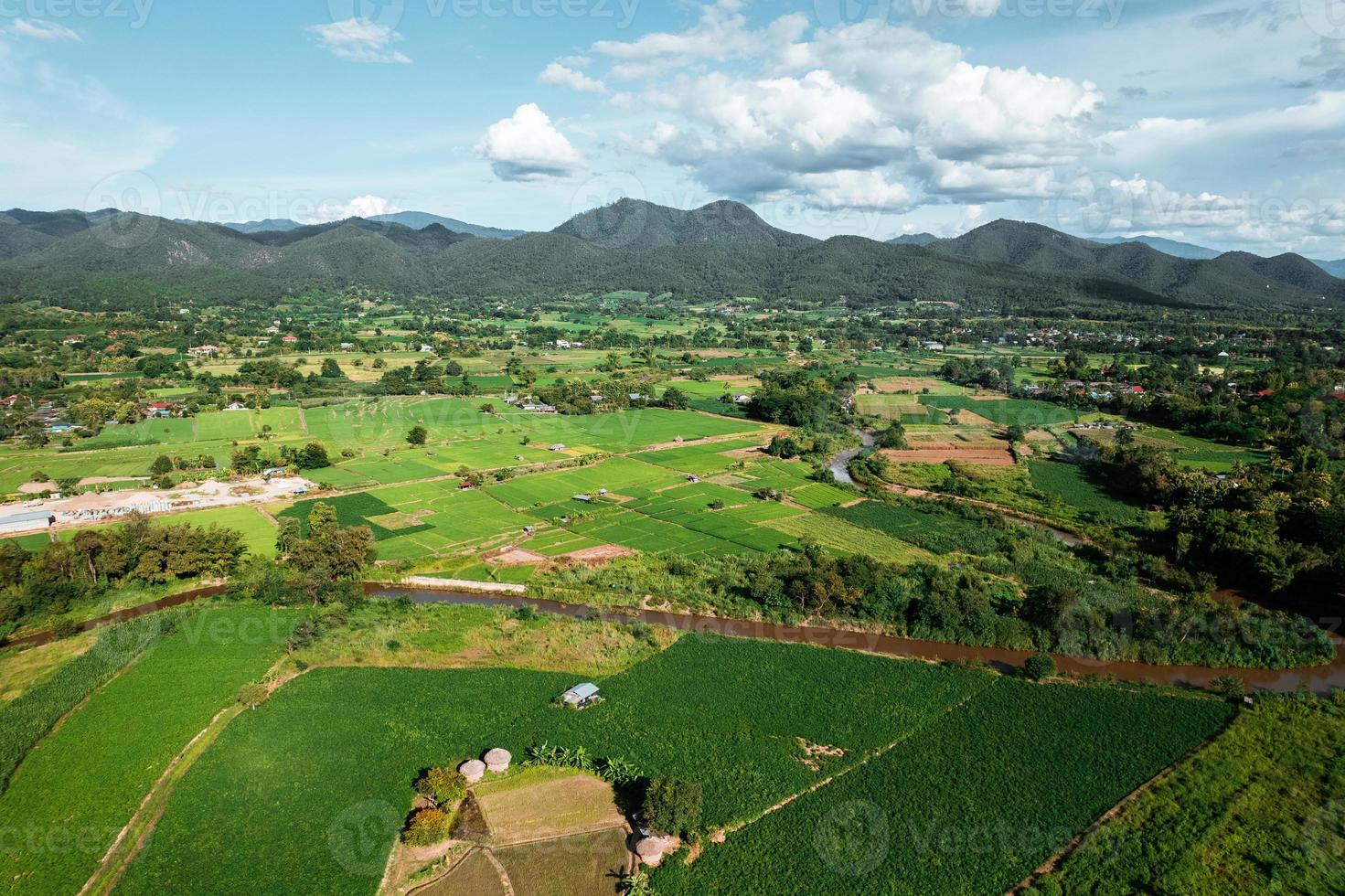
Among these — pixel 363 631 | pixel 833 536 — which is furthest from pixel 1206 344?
pixel 363 631

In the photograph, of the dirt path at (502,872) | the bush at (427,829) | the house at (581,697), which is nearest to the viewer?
the dirt path at (502,872)

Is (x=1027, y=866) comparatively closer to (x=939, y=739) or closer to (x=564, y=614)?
(x=939, y=739)

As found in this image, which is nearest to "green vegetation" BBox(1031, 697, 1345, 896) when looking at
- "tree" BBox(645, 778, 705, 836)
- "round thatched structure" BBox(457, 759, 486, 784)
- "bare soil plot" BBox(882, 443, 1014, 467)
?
"tree" BBox(645, 778, 705, 836)

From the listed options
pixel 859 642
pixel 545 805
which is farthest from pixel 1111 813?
pixel 545 805

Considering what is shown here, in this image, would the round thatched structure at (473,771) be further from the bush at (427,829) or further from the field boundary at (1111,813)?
the field boundary at (1111,813)

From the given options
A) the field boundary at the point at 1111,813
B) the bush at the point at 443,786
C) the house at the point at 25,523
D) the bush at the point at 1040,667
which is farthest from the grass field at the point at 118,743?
the bush at the point at 1040,667

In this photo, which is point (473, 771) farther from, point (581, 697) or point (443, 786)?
point (581, 697)

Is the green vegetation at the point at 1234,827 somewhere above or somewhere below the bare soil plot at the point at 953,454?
below
